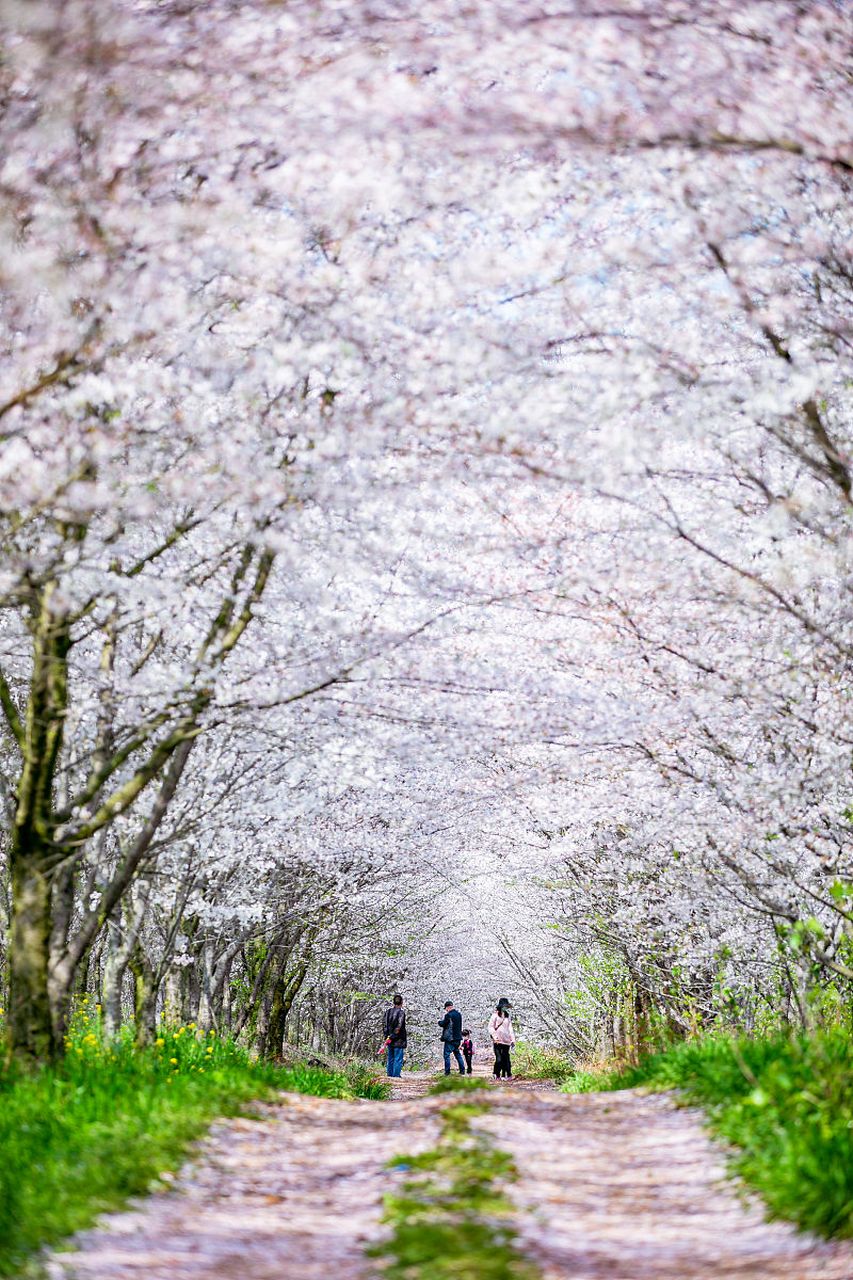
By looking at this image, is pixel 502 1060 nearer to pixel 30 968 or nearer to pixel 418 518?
pixel 418 518

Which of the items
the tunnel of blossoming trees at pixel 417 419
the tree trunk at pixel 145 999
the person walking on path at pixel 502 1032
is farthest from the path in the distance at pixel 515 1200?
the person walking on path at pixel 502 1032

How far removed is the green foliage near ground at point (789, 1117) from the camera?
545 cm

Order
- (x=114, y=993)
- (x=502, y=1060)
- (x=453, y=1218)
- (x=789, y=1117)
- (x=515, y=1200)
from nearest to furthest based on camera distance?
(x=453, y=1218), (x=515, y=1200), (x=789, y=1117), (x=114, y=993), (x=502, y=1060)

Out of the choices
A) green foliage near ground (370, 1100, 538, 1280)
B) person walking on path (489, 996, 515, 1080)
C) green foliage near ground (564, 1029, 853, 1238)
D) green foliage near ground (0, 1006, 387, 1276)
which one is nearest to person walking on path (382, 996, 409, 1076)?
person walking on path (489, 996, 515, 1080)

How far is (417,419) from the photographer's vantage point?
8.54 metres

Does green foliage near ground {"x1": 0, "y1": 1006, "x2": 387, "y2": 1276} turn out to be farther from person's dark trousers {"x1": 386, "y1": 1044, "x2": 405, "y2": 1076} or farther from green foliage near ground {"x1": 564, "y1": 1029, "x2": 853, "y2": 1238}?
person's dark trousers {"x1": 386, "y1": 1044, "x2": 405, "y2": 1076}

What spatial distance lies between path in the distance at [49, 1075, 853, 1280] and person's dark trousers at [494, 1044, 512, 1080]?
16223 millimetres

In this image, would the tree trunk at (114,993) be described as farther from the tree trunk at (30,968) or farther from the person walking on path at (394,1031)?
the person walking on path at (394,1031)

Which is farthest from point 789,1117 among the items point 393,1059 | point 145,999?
point 393,1059

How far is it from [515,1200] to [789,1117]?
75.4 inches

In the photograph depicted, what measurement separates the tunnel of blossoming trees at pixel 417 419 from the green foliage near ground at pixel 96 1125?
843 millimetres

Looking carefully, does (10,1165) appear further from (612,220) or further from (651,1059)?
(651,1059)

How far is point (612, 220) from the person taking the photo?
8352 mm

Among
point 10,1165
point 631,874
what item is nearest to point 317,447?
point 10,1165
